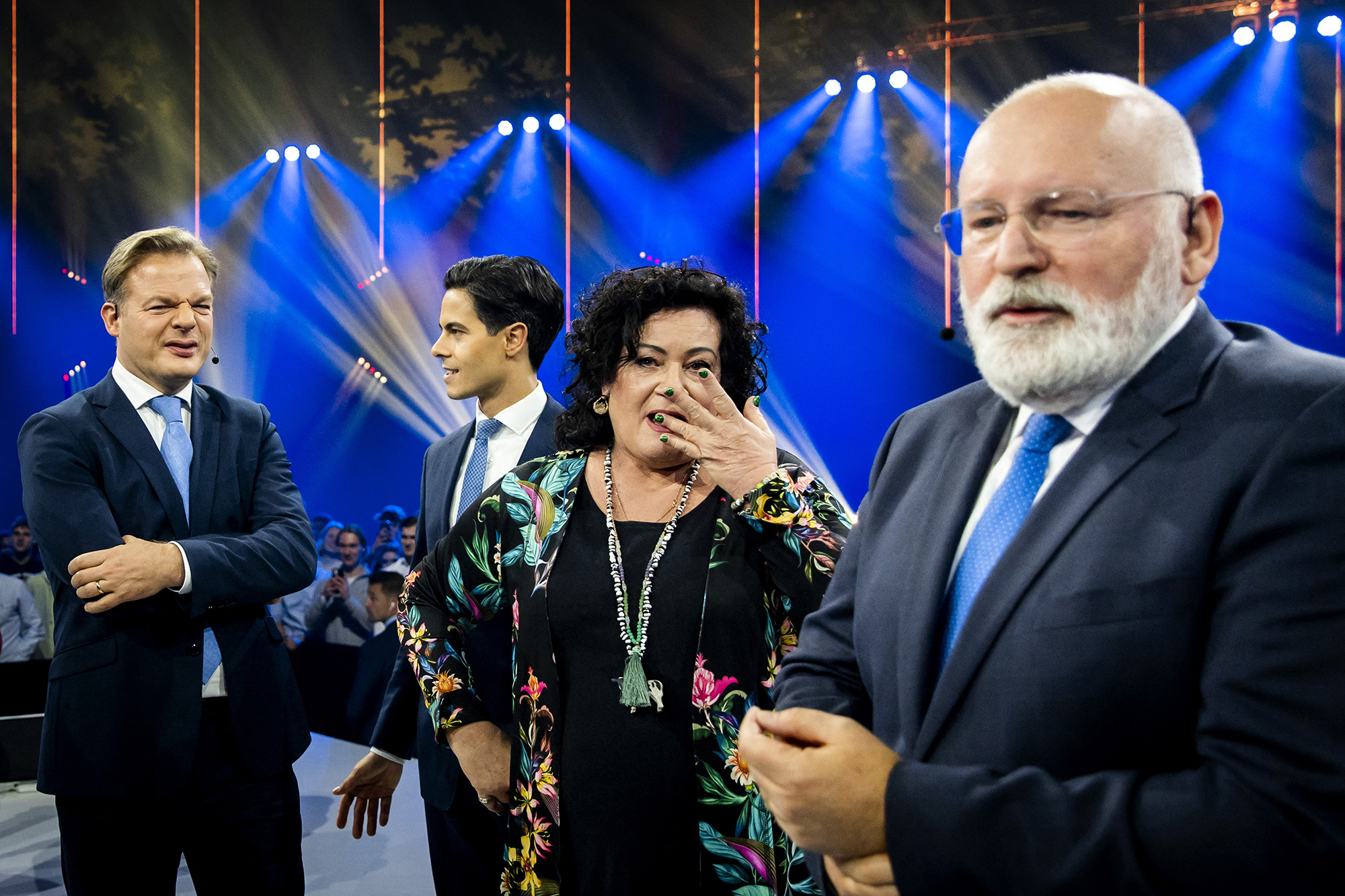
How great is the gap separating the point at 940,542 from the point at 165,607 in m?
1.79

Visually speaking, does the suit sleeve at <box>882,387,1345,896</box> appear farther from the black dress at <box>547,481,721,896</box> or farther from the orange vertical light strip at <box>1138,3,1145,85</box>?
the orange vertical light strip at <box>1138,3,1145,85</box>

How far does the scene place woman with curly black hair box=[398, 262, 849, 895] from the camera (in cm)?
142

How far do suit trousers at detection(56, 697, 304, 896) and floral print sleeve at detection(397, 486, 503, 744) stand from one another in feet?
2.25

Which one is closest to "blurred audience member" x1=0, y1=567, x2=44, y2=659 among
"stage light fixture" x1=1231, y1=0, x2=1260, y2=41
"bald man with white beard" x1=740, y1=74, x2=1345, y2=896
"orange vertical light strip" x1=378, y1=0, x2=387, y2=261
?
"orange vertical light strip" x1=378, y1=0, x2=387, y2=261

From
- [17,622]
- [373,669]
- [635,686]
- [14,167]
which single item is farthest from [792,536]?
[14,167]

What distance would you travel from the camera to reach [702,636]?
1.44m

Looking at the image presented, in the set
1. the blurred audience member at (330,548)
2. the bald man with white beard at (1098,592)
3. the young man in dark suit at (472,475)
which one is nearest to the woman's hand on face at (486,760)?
the young man in dark suit at (472,475)

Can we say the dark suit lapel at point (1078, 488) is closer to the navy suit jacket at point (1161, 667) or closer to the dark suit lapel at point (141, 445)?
the navy suit jacket at point (1161, 667)

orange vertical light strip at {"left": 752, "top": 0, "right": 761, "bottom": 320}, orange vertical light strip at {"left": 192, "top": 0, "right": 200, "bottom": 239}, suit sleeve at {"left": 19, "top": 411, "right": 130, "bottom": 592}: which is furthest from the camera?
orange vertical light strip at {"left": 192, "top": 0, "right": 200, "bottom": 239}

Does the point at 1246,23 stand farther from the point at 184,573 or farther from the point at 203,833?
the point at 203,833

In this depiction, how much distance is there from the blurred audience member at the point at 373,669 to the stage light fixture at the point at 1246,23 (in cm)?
564

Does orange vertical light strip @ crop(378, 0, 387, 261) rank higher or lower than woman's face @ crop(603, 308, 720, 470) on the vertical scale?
higher

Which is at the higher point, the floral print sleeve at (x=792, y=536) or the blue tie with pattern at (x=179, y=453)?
the blue tie with pattern at (x=179, y=453)

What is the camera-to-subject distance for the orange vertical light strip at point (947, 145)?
5242mm
